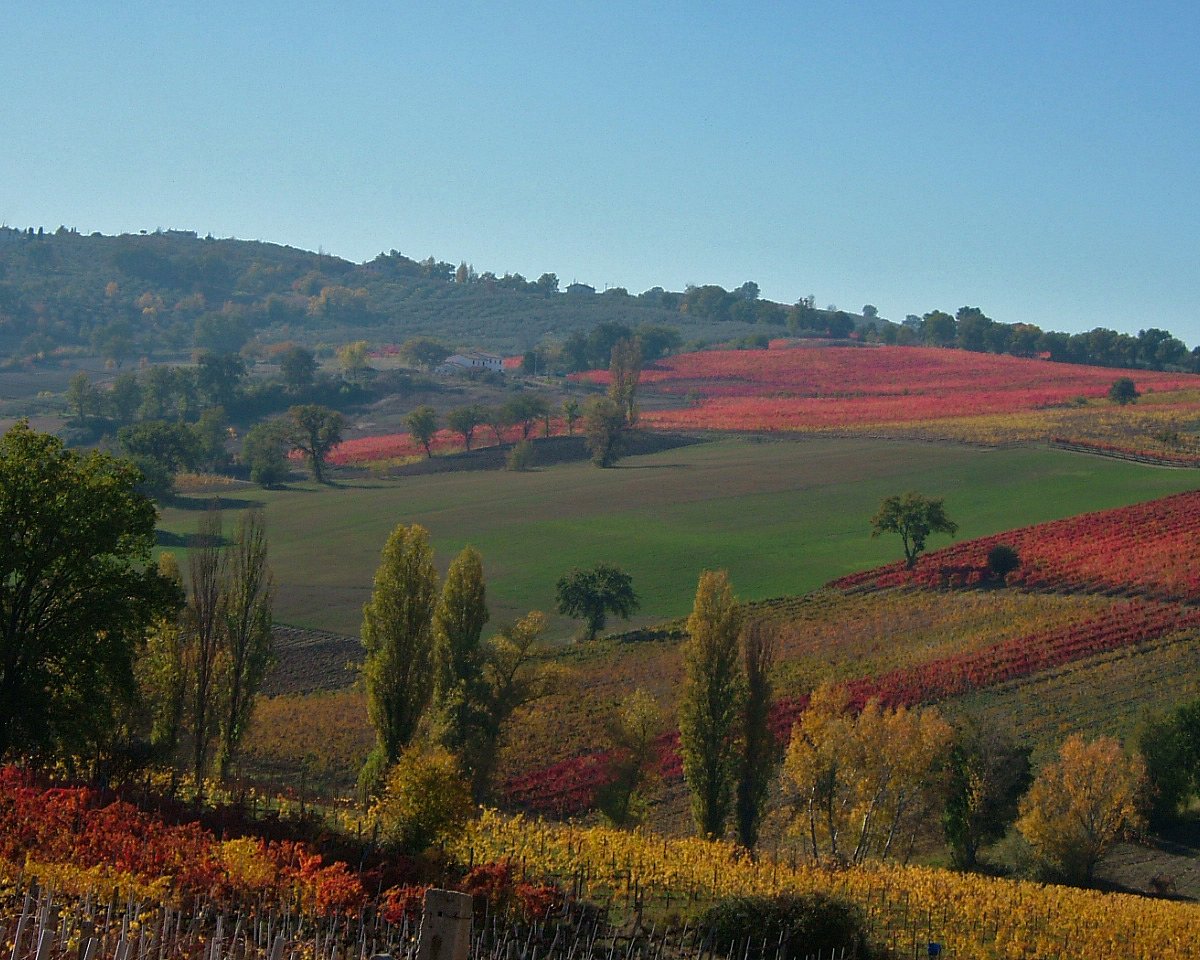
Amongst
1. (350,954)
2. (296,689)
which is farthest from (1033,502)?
(350,954)

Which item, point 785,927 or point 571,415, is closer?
point 785,927

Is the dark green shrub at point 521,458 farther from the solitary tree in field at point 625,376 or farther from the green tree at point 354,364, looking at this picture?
the green tree at point 354,364

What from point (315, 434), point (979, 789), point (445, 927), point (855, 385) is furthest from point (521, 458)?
point (445, 927)

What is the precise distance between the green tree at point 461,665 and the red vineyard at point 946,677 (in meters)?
3.39

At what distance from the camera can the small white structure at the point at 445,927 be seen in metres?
9.89

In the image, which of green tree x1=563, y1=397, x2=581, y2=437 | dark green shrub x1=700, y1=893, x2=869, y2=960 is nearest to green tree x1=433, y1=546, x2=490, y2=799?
dark green shrub x1=700, y1=893, x2=869, y2=960

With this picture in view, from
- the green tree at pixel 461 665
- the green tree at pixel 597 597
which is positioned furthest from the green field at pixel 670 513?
the green tree at pixel 461 665

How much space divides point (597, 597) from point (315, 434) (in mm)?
58851

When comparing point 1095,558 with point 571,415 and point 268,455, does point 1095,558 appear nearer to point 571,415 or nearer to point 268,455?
point 571,415

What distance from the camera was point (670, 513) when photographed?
9425cm

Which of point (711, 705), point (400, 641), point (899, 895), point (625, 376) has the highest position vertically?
point (625, 376)

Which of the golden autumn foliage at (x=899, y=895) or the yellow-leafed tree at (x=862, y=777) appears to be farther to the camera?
the yellow-leafed tree at (x=862, y=777)

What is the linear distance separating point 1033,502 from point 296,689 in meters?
54.6

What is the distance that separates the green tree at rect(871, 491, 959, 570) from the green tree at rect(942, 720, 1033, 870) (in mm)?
34513
